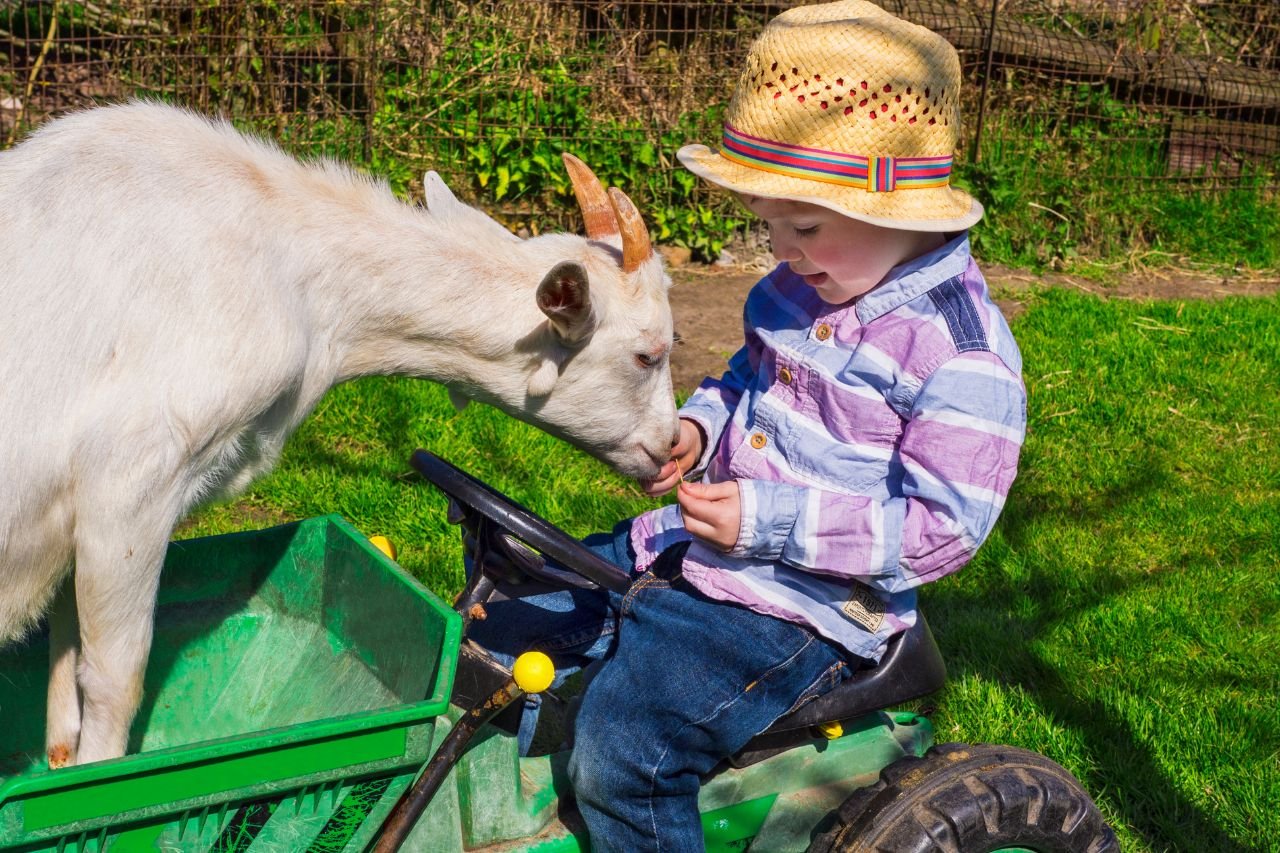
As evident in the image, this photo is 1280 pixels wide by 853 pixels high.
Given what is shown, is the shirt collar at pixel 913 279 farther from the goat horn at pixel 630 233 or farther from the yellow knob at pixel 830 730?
the yellow knob at pixel 830 730

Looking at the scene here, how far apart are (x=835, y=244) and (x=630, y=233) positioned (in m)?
0.54

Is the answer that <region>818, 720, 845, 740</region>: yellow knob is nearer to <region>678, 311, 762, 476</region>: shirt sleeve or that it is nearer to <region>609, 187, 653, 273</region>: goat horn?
<region>678, 311, 762, 476</region>: shirt sleeve

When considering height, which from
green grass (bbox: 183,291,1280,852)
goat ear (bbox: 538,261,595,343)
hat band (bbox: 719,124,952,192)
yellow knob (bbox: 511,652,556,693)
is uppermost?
hat band (bbox: 719,124,952,192)

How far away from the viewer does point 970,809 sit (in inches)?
101

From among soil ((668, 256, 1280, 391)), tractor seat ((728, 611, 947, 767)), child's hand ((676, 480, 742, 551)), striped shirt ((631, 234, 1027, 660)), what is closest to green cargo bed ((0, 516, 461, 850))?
child's hand ((676, 480, 742, 551))

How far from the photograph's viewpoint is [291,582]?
3.06m

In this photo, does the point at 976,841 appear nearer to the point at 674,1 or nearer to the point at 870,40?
the point at 870,40

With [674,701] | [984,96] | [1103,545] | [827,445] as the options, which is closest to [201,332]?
[674,701]

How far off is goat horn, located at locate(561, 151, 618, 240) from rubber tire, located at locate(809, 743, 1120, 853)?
1.43 m

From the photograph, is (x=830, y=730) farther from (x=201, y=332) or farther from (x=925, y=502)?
(x=201, y=332)

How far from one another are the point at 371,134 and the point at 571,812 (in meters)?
5.33

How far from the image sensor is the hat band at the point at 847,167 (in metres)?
2.65

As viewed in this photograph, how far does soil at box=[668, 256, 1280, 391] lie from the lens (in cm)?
696

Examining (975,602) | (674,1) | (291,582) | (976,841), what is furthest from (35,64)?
(976,841)
